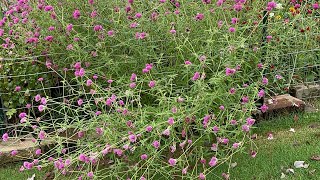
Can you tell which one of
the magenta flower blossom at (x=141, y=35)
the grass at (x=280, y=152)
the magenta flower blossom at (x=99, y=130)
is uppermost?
the magenta flower blossom at (x=141, y=35)

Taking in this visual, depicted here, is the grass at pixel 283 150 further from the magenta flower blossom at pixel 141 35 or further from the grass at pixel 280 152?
the magenta flower blossom at pixel 141 35

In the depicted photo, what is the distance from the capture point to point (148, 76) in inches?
148

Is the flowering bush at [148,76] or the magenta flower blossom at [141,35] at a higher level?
the magenta flower blossom at [141,35]

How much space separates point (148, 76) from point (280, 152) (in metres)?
1.38

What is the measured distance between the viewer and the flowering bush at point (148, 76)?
3.19 meters

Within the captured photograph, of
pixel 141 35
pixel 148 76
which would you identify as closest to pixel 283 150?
pixel 148 76

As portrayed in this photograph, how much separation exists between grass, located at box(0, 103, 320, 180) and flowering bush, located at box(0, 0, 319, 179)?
0.16 m

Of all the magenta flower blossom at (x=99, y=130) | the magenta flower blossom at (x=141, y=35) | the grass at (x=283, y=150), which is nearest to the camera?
the magenta flower blossom at (x=99, y=130)

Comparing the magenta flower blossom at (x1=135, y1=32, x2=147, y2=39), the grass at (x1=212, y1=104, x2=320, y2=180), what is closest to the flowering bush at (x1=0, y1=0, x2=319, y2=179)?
the magenta flower blossom at (x1=135, y1=32, x2=147, y2=39)

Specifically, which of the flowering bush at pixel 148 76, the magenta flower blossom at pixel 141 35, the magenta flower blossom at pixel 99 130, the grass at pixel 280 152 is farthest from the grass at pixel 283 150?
the magenta flower blossom at pixel 141 35

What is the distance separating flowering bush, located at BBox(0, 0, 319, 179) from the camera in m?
3.19

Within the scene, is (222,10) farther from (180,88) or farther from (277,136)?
(277,136)

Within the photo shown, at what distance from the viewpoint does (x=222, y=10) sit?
396 cm

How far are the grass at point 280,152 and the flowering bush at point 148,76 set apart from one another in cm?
16
